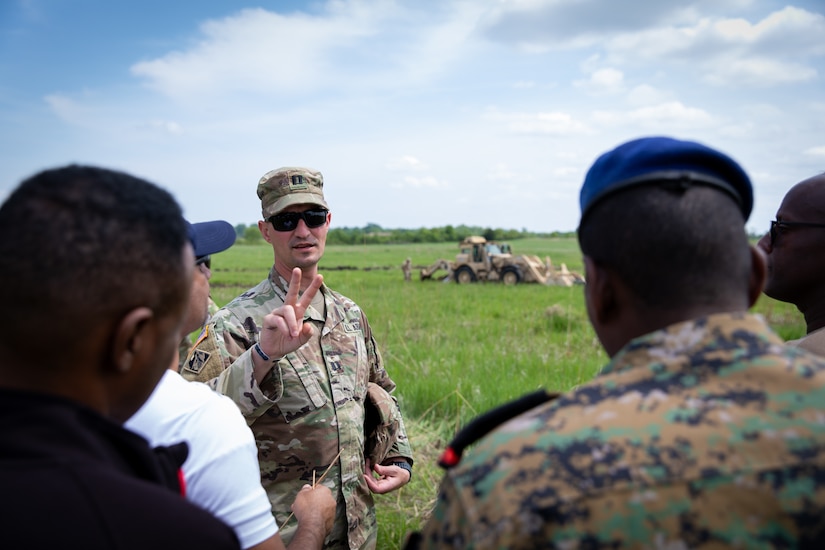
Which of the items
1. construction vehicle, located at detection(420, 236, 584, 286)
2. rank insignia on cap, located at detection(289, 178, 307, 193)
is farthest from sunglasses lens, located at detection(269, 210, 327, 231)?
construction vehicle, located at detection(420, 236, 584, 286)

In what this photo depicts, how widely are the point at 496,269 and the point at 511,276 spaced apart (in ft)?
2.50

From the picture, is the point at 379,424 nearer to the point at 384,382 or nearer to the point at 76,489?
the point at 384,382

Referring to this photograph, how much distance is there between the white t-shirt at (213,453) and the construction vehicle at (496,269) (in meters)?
20.4

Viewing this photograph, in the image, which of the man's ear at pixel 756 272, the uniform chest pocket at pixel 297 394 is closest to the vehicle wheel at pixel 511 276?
the uniform chest pocket at pixel 297 394

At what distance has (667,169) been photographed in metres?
1.14

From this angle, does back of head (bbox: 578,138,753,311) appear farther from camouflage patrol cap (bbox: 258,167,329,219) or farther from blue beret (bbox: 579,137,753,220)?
camouflage patrol cap (bbox: 258,167,329,219)

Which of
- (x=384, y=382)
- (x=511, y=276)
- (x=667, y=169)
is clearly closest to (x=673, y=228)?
(x=667, y=169)

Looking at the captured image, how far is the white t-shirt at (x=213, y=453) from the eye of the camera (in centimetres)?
129

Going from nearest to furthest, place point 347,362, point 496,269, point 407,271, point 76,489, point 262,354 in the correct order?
point 76,489 < point 262,354 < point 347,362 < point 496,269 < point 407,271

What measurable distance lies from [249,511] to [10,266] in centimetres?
72

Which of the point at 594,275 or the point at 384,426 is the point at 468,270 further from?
the point at 594,275

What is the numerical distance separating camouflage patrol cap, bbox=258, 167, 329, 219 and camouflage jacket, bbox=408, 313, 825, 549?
200 centimetres

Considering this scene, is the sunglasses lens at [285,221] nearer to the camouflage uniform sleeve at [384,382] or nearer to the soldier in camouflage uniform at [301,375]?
the soldier in camouflage uniform at [301,375]

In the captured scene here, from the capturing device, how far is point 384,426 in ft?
9.29
